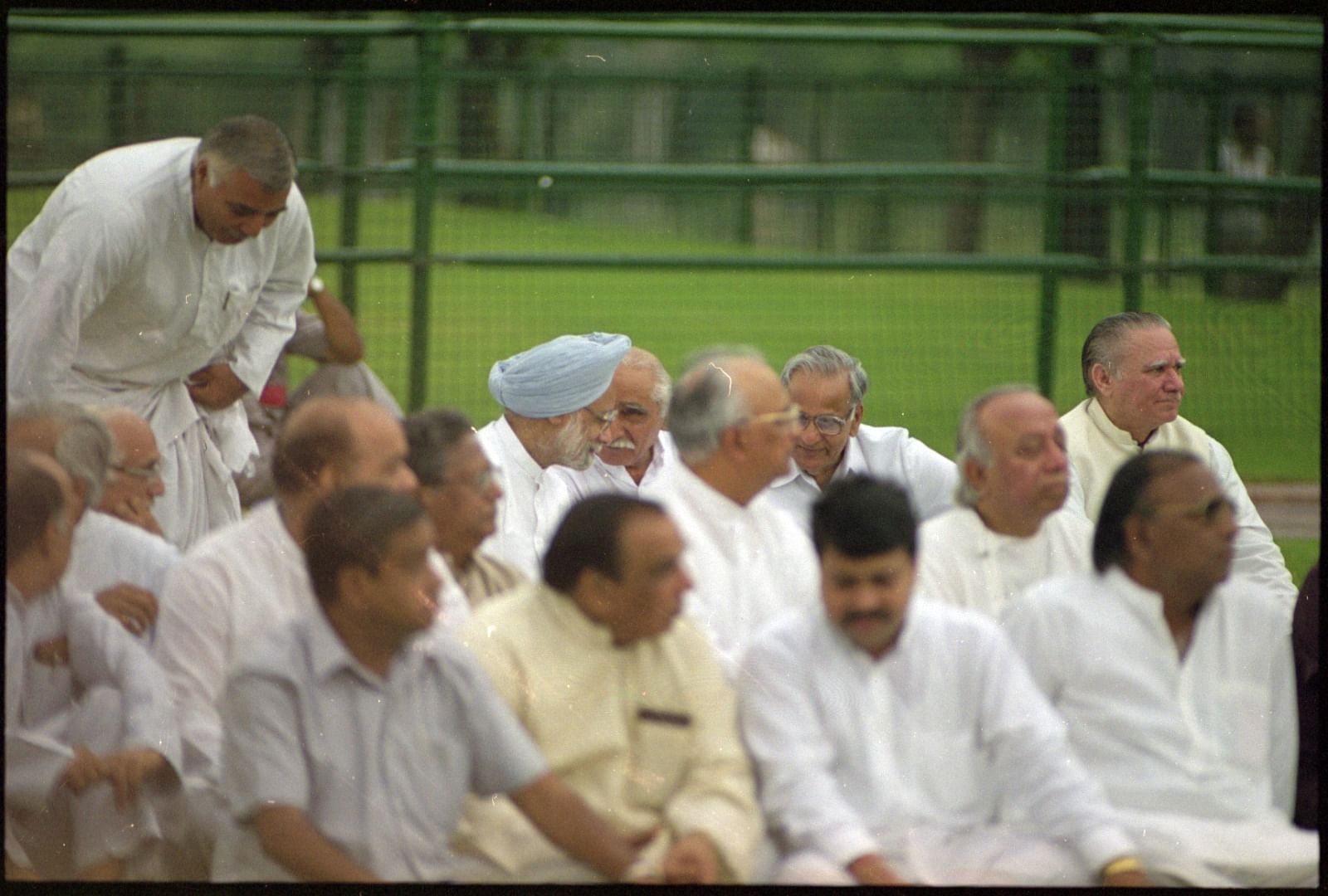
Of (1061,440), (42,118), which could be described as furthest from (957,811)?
(42,118)

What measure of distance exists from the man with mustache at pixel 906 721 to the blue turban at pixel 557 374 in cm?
71

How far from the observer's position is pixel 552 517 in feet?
9.04

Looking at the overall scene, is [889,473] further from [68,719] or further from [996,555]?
[68,719]

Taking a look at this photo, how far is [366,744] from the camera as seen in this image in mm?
2498

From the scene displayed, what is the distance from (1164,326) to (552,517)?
116 cm

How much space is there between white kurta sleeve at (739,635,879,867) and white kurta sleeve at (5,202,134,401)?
1263 millimetres

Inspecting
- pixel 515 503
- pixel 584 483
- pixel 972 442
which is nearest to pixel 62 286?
pixel 515 503

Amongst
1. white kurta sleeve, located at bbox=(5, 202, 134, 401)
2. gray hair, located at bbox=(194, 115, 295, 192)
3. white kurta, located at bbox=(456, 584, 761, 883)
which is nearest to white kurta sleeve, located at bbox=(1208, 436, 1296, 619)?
white kurta, located at bbox=(456, 584, 761, 883)

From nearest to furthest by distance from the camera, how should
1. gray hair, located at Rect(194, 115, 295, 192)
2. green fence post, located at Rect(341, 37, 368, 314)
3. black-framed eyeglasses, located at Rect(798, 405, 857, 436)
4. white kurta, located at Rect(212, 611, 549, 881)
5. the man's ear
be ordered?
white kurta, located at Rect(212, 611, 549, 881) < gray hair, located at Rect(194, 115, 295, 192) < green fence post, located at Rect(341, 37, 368, 314) < the man's ear < black-framed eyeglasses, located at Rect(798, 405, 857, 436)

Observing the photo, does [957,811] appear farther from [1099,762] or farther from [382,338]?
[382,338]

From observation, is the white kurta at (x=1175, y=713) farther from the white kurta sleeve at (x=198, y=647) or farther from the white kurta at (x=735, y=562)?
the white kurta sleeve at (x=198, y=647)

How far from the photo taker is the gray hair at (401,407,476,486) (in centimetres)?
259

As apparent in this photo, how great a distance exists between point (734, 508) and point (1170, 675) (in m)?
0.73

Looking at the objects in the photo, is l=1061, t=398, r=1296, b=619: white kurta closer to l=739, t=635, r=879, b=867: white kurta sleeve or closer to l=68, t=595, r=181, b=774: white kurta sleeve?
l=739, t=635, r=879, b=867: white kurta sleeve
